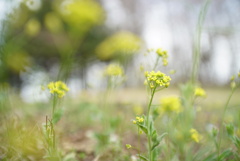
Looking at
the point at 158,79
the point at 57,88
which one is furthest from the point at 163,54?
the point at 57,88

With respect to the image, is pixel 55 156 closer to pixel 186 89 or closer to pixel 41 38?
pixel 186 89

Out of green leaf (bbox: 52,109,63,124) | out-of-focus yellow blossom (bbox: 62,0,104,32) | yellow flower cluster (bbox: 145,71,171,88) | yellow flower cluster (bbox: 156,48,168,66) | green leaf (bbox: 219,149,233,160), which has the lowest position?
green leaf (bbox: 219,149,233,160)

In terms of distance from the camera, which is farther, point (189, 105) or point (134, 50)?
point (134, 50)

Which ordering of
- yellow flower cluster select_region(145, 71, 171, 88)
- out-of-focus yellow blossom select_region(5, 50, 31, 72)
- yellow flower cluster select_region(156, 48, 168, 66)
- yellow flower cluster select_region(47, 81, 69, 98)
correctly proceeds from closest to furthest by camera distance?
yellow flower cluster select_region(145, 71, 171, 88) < yellow flower cluster select_region(47, 81, 69, 98) < yellow flower cluster select_region(156, 48, 168, 66) < out-of-focus yellow blossom select_region(5, 50, 31, 72)

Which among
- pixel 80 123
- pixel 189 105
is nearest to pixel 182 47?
pixel 80 123

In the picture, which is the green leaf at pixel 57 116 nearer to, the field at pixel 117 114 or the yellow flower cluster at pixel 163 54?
the field at pixel 117 114

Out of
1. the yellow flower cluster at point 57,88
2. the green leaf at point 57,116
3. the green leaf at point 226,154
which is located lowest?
the green leaf at point 226,154

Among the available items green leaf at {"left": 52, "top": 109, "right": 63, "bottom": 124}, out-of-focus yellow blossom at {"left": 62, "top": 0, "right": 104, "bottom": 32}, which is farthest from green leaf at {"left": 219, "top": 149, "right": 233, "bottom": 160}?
out-of-focus yellow blossom at {"left": 62, "top": 0, "right": 104, "bottom": 32}

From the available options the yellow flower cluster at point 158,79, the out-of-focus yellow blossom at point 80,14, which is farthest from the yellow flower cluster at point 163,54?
the out-of-focus yellow blossom at point 80,14

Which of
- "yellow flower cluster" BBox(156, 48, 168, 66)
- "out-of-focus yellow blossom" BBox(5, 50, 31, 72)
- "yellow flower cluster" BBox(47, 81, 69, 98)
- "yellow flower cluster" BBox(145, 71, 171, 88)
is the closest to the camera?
"yellow flower cluster" BBox(145, 71, 171, 88)

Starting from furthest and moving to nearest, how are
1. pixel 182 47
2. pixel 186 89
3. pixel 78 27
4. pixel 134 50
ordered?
pixel 182 47
pixel 134 50
pixel 78 27
pixel 186 89

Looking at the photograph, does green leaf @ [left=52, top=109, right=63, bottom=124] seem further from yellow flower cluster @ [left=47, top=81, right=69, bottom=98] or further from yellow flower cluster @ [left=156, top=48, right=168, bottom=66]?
yellow flower cluster @ [left=156, top=48, right=168, bottom=66]
